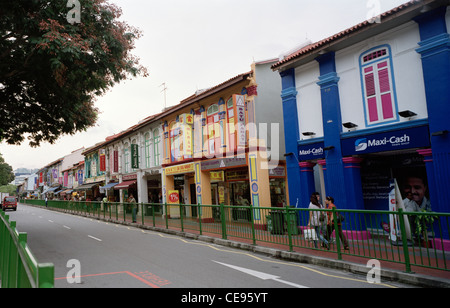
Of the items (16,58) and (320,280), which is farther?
(16,58)

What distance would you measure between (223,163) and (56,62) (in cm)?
951

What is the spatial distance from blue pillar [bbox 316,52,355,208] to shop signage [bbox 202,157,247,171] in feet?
15.2

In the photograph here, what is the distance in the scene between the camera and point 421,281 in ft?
19.4

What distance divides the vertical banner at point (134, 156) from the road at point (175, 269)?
47.1 feet

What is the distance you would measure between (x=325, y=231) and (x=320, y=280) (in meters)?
2.45

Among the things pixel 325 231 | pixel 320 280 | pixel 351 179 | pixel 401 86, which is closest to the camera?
pixel 320 280

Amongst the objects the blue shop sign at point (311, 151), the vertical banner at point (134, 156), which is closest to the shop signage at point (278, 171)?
the blue shop sign at point (311, 151)

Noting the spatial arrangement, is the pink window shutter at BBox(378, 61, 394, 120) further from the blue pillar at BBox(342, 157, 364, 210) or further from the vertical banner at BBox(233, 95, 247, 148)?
the vertical banner at BBox(233, 95, 247, 148)

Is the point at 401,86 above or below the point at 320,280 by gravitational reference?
above

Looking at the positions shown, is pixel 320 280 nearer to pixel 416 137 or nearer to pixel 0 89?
pixel 416 137

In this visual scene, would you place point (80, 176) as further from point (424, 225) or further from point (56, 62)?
point (424, 225)

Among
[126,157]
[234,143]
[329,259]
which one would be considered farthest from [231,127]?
[126,157]

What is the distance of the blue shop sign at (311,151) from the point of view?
11914 millimetres
